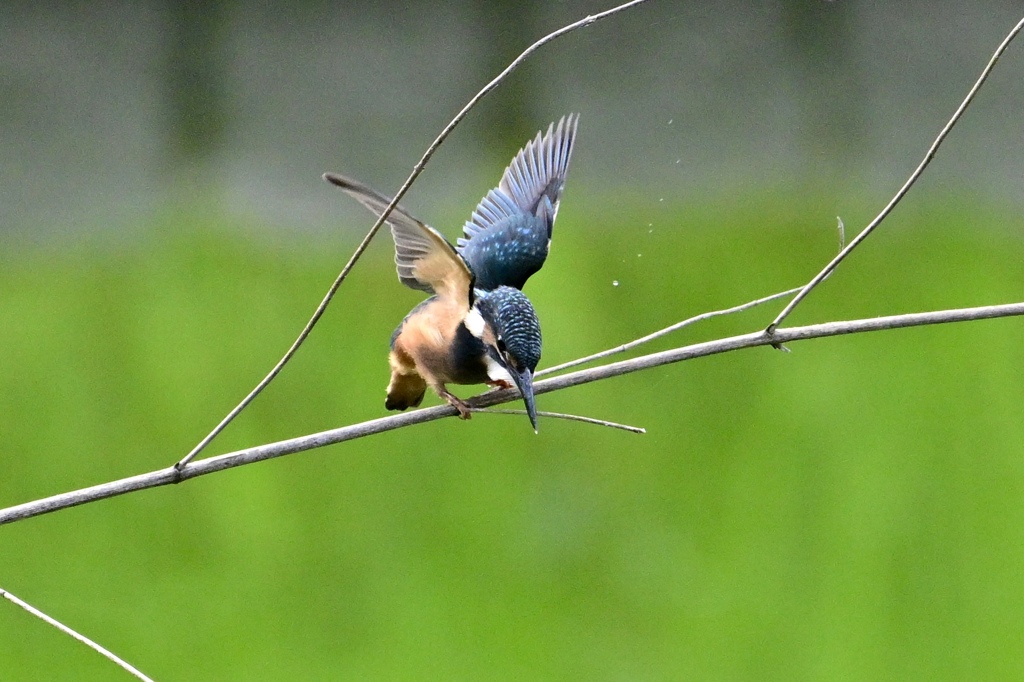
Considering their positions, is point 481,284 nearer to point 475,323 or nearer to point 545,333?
point 475,323

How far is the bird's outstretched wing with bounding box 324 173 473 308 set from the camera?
1.47 meters

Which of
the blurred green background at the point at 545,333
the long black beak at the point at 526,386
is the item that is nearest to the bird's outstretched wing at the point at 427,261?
the long black beak at the point at 526,386

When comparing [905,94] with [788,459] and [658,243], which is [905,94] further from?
[788,459]

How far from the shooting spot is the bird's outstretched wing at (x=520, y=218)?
1821 mm

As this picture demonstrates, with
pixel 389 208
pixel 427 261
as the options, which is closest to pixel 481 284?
pixel 427 261

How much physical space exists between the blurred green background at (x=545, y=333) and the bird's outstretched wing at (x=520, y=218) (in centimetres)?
63

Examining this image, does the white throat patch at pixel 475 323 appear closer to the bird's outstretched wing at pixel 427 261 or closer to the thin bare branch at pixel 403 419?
the bird's outstretched wing at pixel 427 261

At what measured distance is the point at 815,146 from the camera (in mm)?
2816

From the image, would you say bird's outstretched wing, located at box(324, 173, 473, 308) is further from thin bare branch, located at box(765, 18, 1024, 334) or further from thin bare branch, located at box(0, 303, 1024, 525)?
thin bare branch, located at box(765, 18, 1024, 334)

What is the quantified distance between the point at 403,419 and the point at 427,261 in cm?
42

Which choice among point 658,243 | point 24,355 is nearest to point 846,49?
point 658,243

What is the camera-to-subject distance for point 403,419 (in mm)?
1305

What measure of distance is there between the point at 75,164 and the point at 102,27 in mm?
361

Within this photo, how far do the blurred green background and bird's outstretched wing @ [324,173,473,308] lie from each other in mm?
959
